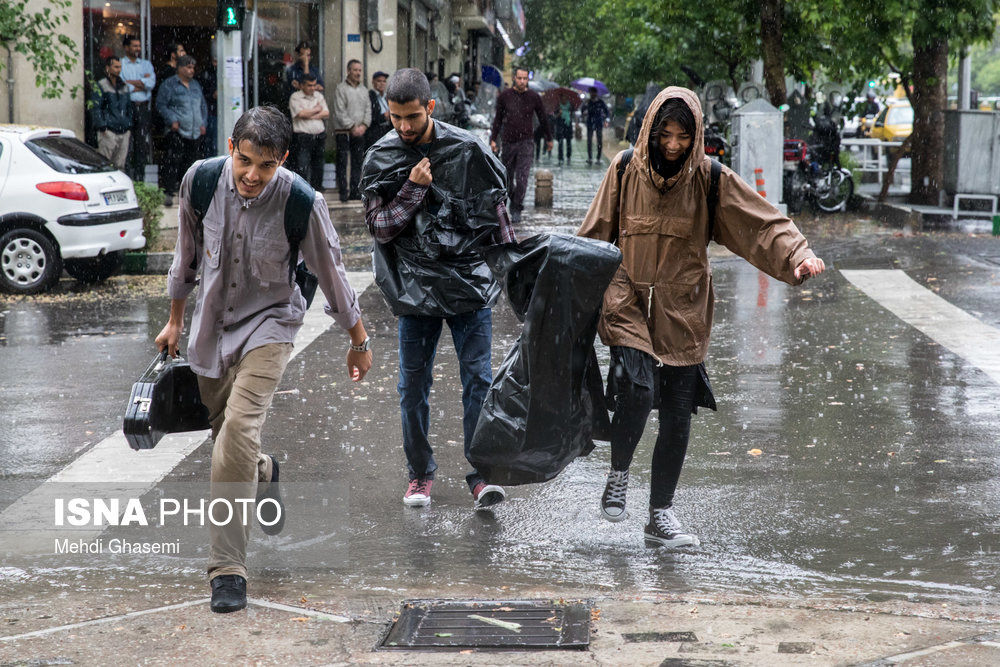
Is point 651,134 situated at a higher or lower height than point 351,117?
lower

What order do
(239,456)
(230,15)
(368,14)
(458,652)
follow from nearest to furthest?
1. (458,652)
2. (239,456)
3. (230,15)
4. (368,14)

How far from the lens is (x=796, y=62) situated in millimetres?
21125

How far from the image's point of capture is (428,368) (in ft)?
18.2

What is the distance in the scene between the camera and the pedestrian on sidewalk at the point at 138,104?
55.6 ft

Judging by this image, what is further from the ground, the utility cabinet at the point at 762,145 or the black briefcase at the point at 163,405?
the utility cabinet at the point at 762,145

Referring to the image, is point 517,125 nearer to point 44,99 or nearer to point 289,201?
point 44,99

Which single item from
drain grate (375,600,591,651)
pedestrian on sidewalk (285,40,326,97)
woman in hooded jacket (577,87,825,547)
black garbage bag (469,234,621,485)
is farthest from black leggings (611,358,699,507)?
pedestrian on sidewalk (285,40,326,97)

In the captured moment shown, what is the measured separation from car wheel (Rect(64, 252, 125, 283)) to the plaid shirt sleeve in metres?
8.02

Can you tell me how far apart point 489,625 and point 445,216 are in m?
1.81

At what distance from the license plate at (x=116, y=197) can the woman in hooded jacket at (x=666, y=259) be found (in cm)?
812

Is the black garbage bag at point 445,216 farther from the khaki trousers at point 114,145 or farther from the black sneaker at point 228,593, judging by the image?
the khaki trousers at point 114,145

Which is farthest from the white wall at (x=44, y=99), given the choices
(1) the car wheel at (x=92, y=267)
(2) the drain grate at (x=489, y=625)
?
(2) the drain grate at (x=489, y=625)

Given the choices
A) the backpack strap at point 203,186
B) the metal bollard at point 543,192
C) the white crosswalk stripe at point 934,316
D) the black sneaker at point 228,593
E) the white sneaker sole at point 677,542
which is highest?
the backpack strap at point 203,186

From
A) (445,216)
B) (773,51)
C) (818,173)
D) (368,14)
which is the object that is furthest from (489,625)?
(368,14)
